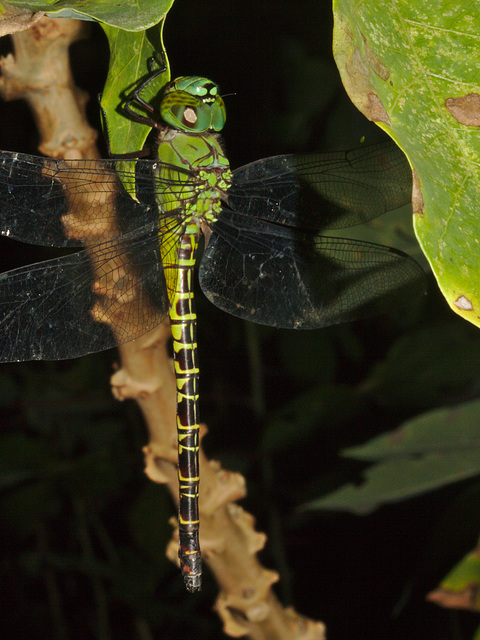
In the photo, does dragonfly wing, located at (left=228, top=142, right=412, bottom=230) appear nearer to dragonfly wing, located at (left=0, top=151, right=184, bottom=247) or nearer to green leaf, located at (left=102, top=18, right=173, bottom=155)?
dragonfly wing, located at (left=0, top=151, right=184, bottom=247)

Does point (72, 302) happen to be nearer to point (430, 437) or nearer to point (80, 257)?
point (80, 257)

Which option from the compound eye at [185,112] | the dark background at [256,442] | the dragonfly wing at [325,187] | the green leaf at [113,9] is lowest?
Answer: the dark background at [256,442]

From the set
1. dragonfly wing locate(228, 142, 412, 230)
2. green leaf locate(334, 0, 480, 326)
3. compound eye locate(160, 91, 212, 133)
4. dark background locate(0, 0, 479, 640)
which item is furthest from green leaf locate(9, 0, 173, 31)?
dark background locate(0, 0, 479, 640)

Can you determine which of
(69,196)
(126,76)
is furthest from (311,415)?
(126,76)

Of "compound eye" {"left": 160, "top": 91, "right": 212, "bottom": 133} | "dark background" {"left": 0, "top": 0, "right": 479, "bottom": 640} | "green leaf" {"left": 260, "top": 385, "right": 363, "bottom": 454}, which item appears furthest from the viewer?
"green leaf" {"left": 260, "top": 385, "right": 363, "bottom": 454}

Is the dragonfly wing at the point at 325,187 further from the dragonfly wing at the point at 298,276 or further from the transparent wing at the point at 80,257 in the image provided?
the transparent wing at the point at 80,257

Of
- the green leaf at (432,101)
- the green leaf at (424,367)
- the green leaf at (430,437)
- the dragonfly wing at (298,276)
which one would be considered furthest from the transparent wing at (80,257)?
the green leaf at (424,367)
